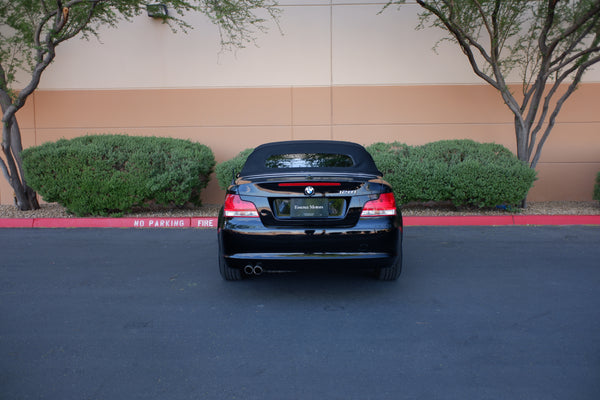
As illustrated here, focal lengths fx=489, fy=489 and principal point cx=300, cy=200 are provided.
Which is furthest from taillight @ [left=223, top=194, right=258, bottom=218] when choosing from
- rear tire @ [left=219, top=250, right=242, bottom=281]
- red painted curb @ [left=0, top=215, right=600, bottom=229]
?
red painted curb @ [left=0, top=215, right=600, bottom=229]

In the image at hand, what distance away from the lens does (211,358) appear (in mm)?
3375

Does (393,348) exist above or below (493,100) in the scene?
below

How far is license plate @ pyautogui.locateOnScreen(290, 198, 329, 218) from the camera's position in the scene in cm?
438

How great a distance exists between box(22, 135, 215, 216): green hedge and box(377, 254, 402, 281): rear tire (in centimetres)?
539

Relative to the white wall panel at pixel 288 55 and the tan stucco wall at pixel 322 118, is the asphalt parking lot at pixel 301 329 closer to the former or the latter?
the tan stucco wall at pixel 322 118

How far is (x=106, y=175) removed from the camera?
30.7 feet

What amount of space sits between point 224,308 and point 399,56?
883 centimetres

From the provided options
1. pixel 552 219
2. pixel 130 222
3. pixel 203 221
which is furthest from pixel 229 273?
A: pixel 552 219

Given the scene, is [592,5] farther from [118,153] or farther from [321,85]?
[118,153]

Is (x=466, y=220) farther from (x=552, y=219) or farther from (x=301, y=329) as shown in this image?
(x=301, y=329)

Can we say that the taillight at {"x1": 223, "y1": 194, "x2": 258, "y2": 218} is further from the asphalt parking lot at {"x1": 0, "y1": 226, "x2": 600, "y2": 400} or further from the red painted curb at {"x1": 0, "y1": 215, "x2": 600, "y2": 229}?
the red painted curb at {"x1": 0, "y1": 215, "x2": 600, "y2": 229}

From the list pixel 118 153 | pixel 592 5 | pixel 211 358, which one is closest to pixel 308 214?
pixel 211 358

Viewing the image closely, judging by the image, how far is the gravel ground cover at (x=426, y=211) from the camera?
31.4 ft

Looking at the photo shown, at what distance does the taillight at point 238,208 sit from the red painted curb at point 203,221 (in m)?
4.45
